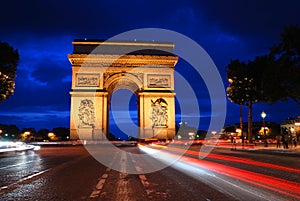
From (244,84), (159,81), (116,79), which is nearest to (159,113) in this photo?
(159,81)

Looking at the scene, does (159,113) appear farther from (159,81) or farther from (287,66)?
(287,66)

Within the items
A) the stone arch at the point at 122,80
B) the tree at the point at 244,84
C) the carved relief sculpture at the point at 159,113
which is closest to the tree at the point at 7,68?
the stone arch at the point at 122,80

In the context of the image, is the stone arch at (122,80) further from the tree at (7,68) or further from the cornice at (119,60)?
the tree at (7,68)

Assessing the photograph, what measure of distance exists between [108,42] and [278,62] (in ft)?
87.6

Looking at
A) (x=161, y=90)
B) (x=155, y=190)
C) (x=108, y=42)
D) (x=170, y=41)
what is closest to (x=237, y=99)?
(x=161, y=90)

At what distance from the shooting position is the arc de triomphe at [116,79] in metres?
44.6

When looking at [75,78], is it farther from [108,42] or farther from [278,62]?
[278,62]

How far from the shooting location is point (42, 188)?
7566mm

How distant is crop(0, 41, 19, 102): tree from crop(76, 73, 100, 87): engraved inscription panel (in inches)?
571

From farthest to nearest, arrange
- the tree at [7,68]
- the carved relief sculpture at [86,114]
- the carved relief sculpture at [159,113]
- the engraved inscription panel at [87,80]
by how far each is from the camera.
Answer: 1. the carved relief sculpture at [159,113]
2. the engraved inscription panel at [87,80]
3. the carved relief sculpture at [86,114]
4. the tree at [7,68]

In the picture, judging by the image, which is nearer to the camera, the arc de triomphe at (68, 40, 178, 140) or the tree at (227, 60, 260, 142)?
the tree at (227, 60, 260, 142)

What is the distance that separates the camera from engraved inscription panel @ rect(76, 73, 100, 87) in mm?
45156

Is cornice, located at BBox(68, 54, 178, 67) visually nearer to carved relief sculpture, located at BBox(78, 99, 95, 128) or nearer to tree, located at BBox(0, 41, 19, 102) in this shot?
carved relief sculpture, located at BBox(78, 99, 95, 128)

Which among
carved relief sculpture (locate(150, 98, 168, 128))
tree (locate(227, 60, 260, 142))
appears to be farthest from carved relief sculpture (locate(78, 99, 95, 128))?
tree (locate(227, 60, 260, 142))
